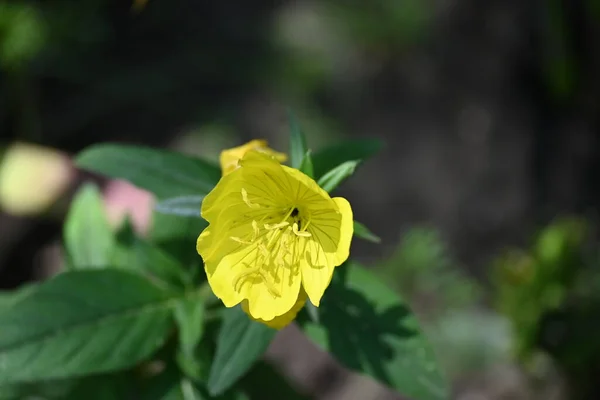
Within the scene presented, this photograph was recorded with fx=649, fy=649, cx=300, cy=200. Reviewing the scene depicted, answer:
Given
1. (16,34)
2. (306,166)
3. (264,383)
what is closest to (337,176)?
(306,166)

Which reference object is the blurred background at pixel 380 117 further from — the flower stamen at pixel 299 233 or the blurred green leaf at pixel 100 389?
the flower stamen at pixel 299 233

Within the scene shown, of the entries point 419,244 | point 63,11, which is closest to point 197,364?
point 419,244

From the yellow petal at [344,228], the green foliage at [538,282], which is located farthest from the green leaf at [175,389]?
the green foliage at [538,282]

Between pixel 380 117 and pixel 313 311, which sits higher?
pixel 313 311

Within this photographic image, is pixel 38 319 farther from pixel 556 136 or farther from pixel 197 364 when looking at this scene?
pixel 556 136

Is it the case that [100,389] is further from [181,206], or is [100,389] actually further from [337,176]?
[337,176]
